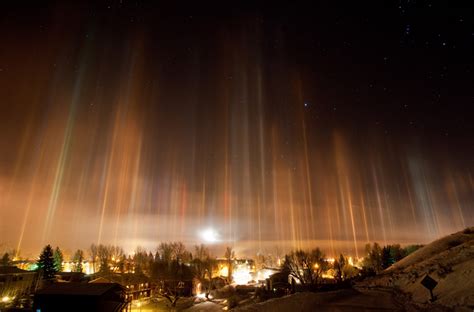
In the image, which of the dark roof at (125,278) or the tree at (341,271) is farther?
the tree at (341,271)

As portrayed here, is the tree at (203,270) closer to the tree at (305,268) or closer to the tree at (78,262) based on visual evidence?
the tree at (305,268)

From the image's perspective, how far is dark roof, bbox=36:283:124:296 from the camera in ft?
110

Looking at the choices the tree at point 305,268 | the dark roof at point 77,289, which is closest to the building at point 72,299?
the dark roof at point 77,289

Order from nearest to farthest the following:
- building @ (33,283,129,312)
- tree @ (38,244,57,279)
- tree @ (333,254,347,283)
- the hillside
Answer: the hillside < building @ (33,283,129,312) < tree @ (333,254,347,283) < tree @ (38,244,57,279)

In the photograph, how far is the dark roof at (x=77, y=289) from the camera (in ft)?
110

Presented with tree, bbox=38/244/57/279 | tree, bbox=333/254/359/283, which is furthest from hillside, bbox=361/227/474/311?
tree, bbox=38/244/57/279

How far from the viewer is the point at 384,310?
23.1m

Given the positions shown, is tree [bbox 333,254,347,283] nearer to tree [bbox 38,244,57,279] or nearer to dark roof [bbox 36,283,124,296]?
dark roof [bbox 36,283,124,296]

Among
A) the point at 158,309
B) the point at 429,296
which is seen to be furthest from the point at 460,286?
the point at 158,309

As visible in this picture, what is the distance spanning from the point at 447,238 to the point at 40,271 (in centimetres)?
8730

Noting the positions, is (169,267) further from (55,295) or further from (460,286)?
(460,286)

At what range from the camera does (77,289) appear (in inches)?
1350

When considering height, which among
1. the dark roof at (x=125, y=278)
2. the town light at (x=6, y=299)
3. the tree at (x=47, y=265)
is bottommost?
the town light at (x=6, y=299)

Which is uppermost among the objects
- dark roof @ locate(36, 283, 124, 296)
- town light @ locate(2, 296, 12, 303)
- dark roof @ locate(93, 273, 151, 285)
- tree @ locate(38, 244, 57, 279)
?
tree @ locate(38, 244, 57, 279)
